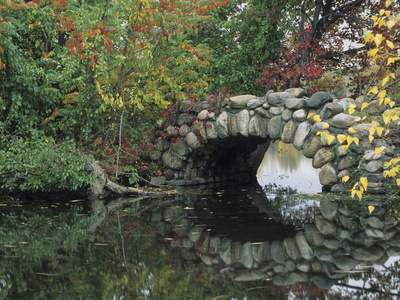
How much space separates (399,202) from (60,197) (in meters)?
5.51

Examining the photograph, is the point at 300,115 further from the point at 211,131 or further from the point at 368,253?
the point at 368,253

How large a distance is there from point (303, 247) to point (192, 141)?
5715mm

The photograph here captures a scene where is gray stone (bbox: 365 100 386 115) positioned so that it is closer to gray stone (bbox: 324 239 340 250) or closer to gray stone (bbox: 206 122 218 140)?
gray stone (bbox: 206 122 218 140)

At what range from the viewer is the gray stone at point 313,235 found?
4426 mm

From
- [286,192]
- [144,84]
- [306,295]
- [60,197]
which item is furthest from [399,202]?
[60,197]

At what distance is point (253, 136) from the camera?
916 centimetres

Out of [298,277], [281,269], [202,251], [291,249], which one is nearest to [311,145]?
[291,249]

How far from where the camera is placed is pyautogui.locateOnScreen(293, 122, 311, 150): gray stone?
26.3 feet

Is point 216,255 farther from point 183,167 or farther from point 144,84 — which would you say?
point 183,167

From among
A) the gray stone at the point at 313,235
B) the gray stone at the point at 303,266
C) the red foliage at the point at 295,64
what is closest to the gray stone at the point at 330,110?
the red foliage at the point at 295,64

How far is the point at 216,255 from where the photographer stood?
3.98 metres

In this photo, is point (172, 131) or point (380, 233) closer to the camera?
point (380, 233)

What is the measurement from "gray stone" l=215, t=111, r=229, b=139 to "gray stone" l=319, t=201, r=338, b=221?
289 centimetres

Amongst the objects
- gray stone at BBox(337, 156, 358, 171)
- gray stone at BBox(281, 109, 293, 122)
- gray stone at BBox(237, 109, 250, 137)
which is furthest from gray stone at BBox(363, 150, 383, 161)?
gray stone at BBox(237, 109, 250, 137)
